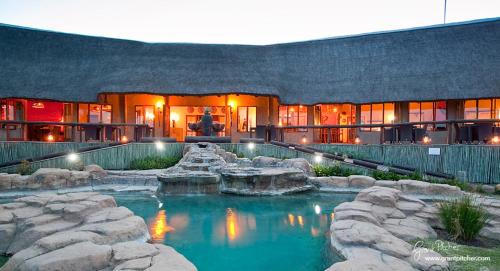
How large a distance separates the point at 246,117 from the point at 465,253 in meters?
16.5

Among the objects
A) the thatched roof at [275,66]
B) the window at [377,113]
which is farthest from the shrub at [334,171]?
the window at [377,113]

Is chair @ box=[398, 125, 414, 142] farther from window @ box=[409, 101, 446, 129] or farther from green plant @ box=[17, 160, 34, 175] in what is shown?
green plant @ box=[17, 160, 34, 175]

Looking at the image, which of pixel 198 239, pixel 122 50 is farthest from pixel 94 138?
pixel 198 239

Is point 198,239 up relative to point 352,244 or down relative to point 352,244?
down

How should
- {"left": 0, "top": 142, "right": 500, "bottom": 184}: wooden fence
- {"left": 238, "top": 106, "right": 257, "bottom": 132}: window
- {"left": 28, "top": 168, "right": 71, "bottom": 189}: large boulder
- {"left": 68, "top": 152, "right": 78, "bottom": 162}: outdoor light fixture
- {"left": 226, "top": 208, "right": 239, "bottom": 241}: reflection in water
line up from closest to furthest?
{"left": 226, "top": 208, "right": 239, "bottom": 241}: reflection in water → {"left": 28, "top": 168, "right": 71, "bottom": 189}: large boulder → {"left": 0, "top": 142, "right": 500, "bottom": 184}: wooden fence → {"left": 68, "top": 152, "right": 78, "bottom": 162}: outdoor light fixture → {"left": 238, "top": 106, "right": 257, "bottom": 132}: window

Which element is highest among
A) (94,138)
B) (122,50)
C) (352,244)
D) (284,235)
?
(122,50)

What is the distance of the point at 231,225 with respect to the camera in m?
7.27

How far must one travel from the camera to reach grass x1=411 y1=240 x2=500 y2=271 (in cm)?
425

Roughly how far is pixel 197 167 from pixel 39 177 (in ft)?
14.9

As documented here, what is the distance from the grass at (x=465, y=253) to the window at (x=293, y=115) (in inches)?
616

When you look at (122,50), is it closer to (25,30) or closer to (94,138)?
(25,30)

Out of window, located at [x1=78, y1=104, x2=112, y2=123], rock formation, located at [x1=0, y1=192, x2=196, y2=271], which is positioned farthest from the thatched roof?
rock formation, located at [x1=0, y1=192, x2=196, y2=271]

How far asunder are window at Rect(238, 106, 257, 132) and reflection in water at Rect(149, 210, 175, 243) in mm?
12951

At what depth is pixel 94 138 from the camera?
16625 mm
